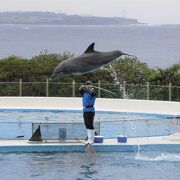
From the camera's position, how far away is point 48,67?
92.1ft

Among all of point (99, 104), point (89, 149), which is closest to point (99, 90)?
point (99, 104)

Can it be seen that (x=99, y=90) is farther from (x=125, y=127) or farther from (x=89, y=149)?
(x=89, y=149)

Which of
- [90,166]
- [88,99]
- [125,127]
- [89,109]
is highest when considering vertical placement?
[88,99]

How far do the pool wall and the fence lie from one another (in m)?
0.37

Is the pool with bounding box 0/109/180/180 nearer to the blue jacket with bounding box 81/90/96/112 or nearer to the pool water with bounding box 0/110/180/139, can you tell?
the pool water with bounding box 0/110/180/139

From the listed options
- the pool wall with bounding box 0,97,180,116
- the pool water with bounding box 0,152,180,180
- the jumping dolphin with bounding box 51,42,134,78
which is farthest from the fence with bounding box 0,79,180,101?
the pool water with bounding box 0,152,180,180

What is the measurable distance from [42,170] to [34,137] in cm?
256

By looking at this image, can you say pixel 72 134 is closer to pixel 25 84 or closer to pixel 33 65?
pixel 25 84

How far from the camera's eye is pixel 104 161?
14281 mm

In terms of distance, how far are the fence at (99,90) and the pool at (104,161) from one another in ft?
20.8

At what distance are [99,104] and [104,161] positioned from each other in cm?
1041

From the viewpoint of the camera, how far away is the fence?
2417 centimetres

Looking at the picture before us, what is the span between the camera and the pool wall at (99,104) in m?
23.6

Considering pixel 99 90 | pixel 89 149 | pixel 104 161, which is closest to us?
pixel 104 161
